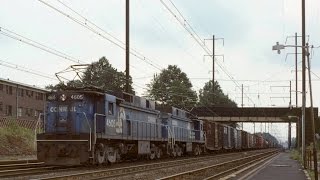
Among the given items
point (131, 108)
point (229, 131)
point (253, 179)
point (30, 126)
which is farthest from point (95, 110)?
point (229, 131)

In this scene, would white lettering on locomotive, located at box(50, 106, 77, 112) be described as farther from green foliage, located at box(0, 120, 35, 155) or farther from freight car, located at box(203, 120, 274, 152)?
freight car, located at box(203, 120, 274, 152)

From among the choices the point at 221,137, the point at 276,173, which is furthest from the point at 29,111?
the point at 276,173

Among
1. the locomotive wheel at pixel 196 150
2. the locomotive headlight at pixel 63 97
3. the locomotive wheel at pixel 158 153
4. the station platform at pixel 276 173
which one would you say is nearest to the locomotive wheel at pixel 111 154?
the locomotive headlight at pixel 63 97

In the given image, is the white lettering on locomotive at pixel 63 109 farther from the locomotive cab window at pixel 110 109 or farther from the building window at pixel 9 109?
the building window at pixel 9 109

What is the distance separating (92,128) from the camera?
80.6 feet

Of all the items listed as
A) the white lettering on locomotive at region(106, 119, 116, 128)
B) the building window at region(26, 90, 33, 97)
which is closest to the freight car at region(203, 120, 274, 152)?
the white lettering on locomotive at region(106, 119, 116, 128)

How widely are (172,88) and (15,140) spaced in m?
86.4

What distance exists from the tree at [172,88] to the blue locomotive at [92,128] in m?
82.2

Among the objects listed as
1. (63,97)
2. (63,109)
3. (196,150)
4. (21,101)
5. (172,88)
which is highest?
(172,88)

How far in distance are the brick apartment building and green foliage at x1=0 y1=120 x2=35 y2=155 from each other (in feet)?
86.6

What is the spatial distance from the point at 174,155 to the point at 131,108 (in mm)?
10972

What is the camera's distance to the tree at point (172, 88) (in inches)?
4663

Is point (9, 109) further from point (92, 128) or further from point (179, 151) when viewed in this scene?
point (92, 128)

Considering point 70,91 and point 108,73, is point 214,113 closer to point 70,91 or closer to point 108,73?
point 108,73
